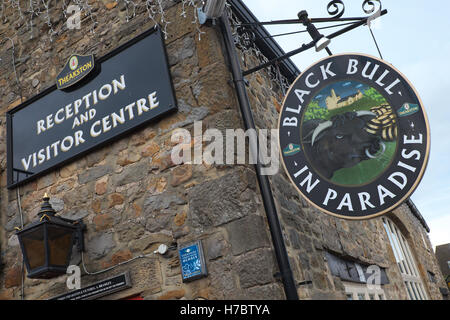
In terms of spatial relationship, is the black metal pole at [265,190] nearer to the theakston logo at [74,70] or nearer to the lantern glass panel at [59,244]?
the theakston logo at [74,70]

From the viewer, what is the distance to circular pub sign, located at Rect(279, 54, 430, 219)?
2504 mm

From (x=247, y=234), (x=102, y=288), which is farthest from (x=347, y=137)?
(x=102, y=288)

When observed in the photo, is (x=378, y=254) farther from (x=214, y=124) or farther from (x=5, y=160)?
(x=5, y=160)

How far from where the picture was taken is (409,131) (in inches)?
99.7

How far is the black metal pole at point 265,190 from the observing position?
9.15 ft

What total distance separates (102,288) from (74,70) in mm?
2223

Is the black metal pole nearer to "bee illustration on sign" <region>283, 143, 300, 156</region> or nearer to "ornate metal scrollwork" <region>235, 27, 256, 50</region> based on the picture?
"bee illustration on sign" <region>283, 143, 300, 156</region>

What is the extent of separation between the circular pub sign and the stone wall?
0.46m

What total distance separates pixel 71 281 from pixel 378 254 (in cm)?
414

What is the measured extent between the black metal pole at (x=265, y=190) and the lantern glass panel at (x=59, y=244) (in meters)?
1.69

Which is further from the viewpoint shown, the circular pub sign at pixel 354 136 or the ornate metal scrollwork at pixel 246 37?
the ornate metal scrollwork at pixel 246 37

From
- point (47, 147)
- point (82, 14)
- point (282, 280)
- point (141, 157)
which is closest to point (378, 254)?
point (282, 280)

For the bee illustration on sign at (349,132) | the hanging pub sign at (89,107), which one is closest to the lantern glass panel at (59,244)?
the hanging pub sign at (89,107)

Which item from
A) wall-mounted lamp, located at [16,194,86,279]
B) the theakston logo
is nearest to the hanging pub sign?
the theakston logo
